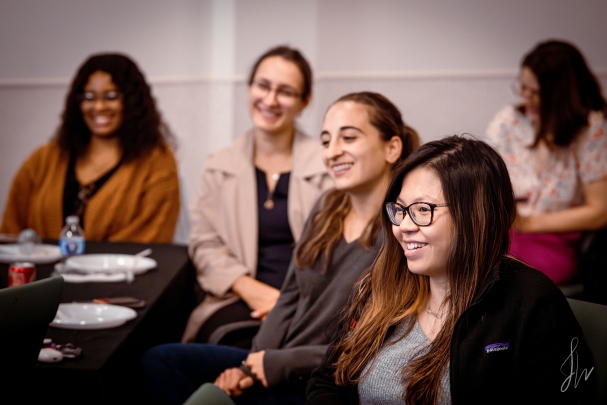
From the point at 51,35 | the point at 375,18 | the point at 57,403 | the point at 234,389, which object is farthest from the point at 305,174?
the point at 51,35

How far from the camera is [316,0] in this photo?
174 inches

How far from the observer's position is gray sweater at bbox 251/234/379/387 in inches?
73.8

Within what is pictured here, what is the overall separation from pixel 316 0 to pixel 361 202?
276cm

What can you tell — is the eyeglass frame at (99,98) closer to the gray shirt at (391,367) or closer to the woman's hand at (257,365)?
the woman's hand at (257,365)

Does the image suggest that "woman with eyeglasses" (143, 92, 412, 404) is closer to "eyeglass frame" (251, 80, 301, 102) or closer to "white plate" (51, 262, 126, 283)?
"white plate" (51, 262, 126, 283)

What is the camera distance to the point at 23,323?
4.07ft

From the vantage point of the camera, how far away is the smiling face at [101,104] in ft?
10.9

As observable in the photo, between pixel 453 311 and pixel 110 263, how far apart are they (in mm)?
1575

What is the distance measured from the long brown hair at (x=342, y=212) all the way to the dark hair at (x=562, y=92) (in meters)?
1.35

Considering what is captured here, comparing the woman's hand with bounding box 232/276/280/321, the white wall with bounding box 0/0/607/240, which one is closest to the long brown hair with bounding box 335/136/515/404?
the woman's hand with bounding box 232/276/280/321

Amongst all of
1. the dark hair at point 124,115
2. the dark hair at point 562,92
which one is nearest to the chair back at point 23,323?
the dark hair at point 124,115

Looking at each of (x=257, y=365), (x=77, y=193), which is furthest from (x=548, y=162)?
(x=77, y=193)

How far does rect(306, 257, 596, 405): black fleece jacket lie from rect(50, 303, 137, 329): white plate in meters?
0.94

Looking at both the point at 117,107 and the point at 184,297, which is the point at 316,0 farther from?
the point at 184,297
